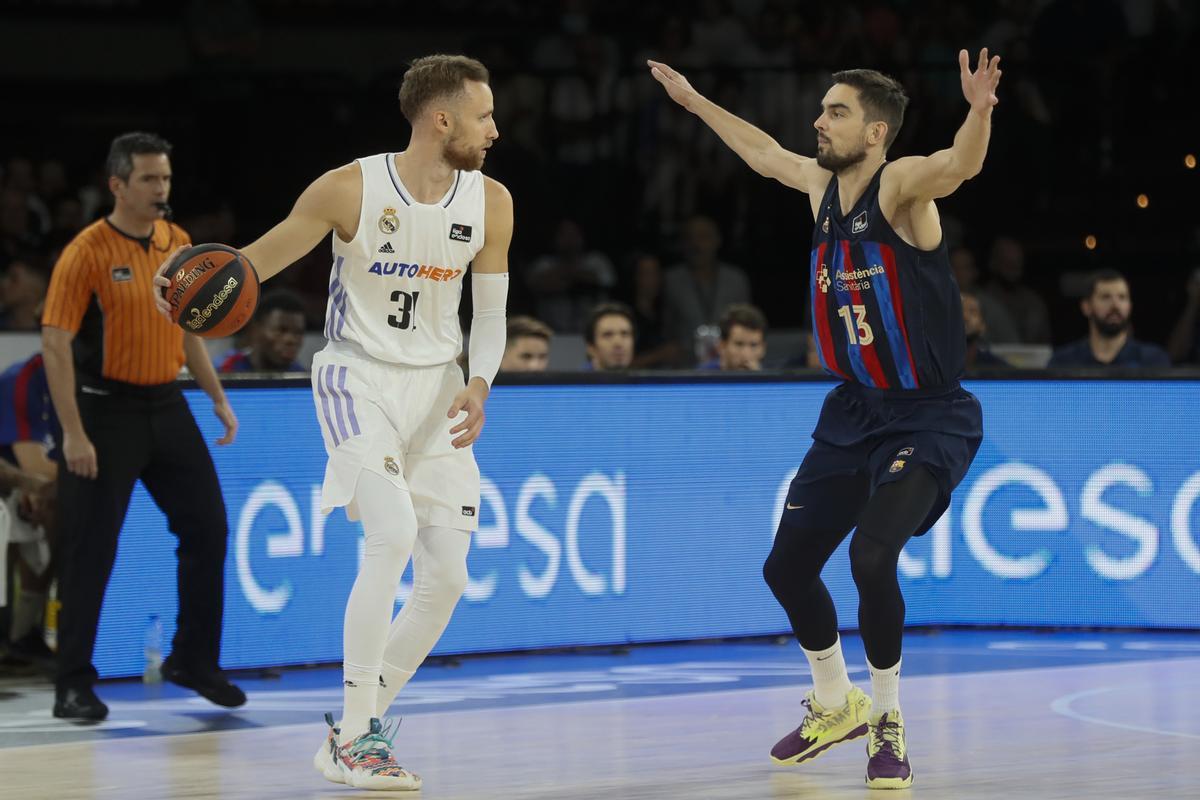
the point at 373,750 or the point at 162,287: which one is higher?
the point at 162,287

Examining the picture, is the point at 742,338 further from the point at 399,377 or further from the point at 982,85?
the point at 982,85

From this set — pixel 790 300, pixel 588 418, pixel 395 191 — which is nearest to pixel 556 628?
pixel 588 418

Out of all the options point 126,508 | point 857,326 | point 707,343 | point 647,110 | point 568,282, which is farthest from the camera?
point 647,110

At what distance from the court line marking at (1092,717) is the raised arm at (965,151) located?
2406 millimetres

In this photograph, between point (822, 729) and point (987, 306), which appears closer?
point (822, 729)

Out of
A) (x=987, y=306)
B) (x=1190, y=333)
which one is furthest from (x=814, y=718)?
(x=987, y=306)

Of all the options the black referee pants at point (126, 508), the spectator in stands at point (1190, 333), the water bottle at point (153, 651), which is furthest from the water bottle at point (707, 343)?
the black referee pants at point (126, 508)

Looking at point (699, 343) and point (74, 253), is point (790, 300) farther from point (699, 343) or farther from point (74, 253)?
point (74, 253)

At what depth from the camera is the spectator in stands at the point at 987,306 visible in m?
13.1

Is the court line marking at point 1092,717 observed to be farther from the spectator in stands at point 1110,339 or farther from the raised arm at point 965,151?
the spectator in stands at point 1110,339

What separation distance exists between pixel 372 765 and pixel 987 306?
821 centimetres

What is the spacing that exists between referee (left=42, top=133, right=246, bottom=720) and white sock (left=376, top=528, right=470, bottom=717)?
1.68 m

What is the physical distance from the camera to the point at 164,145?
7668 millimetres

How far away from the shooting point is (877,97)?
630 cm
